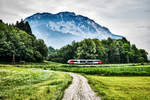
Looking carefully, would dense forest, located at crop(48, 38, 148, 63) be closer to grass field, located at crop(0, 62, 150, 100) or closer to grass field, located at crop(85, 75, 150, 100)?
grass field, located at crop(0, 62, 150, 100)

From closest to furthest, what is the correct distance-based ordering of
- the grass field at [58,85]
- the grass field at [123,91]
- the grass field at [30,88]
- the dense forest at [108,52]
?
the grass field at [30,88]
the grass field at [58,85]
the grass field at [123,91]
the dense forest at [108,52]

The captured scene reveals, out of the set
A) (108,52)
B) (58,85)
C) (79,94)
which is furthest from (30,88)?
(108,52)

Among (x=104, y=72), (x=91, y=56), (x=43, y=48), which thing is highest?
(x=43, y=48)

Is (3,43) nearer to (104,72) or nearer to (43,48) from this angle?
(43,48)

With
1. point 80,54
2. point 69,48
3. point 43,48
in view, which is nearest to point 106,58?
point 80,54

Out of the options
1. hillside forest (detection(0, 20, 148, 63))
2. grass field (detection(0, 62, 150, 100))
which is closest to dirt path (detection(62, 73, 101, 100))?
grass field (detection(0, 62, 150, 100))

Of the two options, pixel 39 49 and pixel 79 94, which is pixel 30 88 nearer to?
pixel 79 94

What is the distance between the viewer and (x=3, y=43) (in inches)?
2184

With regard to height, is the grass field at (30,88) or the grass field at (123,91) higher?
the grass field at (30,88)

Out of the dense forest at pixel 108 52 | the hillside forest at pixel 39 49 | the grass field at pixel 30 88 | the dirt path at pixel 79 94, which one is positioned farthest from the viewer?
the dense forest at pixel 108 52

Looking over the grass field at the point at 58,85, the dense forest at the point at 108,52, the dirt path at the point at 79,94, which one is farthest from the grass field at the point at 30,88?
the dense forest at the point at 108,52

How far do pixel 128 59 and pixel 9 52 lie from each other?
3306 inches

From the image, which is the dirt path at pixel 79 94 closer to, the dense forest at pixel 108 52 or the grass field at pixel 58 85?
the grass field at pixel 58 85

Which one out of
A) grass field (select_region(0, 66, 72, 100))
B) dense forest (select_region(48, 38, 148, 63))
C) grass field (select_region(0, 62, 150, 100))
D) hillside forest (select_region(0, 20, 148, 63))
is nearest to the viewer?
grass field (select_region(0, 66, 72, 100))
